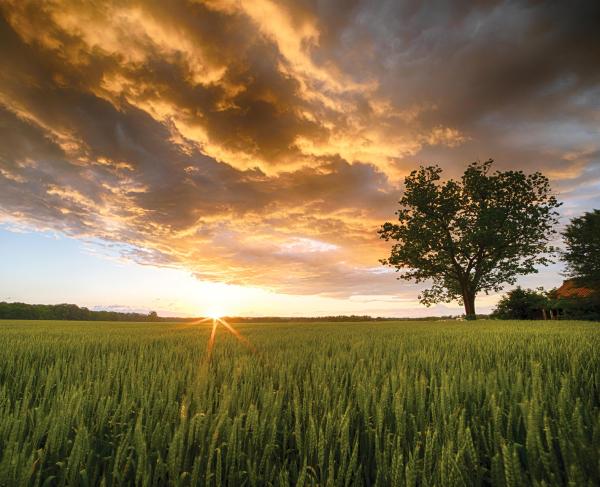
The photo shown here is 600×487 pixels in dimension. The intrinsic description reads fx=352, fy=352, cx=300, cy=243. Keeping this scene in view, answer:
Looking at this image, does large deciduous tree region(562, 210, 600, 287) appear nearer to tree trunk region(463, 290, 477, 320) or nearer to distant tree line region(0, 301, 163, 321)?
tree trunk region(463, 290, 477, 320)

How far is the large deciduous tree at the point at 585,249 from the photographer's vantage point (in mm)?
26203

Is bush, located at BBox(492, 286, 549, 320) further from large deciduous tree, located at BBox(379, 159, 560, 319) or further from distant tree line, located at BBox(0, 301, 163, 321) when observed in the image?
distant tree line, located at BBox(0, 301, 163, 321)

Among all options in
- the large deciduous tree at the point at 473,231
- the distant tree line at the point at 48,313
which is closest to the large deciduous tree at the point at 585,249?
the large deciduous tree at the point at 473,231

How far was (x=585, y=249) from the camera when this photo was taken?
27297 millimetres

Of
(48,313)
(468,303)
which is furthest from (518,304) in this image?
(48,313)

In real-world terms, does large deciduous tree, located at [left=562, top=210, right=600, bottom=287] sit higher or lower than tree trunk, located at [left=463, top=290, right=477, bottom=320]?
higher

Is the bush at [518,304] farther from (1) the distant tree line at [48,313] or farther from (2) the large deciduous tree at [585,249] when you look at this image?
(1) the distant tree line at [48,313]

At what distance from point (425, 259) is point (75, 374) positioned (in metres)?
30.9

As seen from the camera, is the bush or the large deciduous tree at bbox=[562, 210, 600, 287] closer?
the large deciduous tree at bbox=[562, 210, 600, 287]

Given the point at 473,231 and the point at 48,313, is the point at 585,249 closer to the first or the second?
the point at 473,231

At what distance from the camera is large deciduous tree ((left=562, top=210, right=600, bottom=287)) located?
26.2 meters

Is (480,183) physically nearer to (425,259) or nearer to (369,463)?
(425,259)

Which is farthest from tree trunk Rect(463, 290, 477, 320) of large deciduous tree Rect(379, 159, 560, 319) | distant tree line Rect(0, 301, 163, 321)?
distant tree line Rect(0, 301, 163, 321)

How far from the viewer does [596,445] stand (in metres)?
1.33
